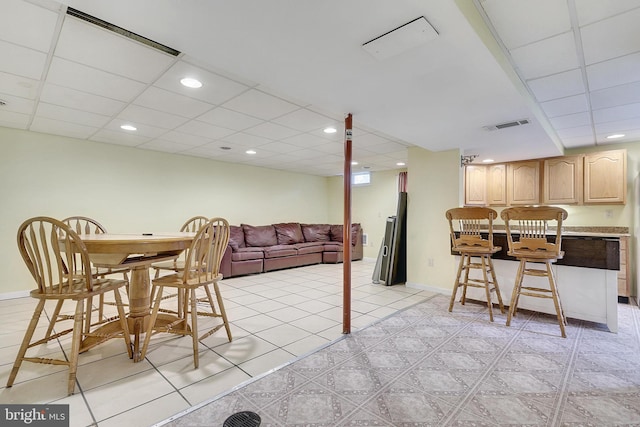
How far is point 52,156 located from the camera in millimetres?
4363

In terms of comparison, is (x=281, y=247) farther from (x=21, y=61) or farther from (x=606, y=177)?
(x=606, y=177)

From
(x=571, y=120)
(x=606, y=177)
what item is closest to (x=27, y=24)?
(x=571, y=120)

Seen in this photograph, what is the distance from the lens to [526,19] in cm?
186

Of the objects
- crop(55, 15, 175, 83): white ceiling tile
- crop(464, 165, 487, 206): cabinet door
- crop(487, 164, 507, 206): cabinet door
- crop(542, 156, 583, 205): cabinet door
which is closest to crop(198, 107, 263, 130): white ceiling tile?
crop(55, 15, 175, 83): white ceiling tile

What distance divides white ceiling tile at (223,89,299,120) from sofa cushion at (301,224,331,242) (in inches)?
166

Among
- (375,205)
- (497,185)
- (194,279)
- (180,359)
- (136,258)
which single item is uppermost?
(497,185)

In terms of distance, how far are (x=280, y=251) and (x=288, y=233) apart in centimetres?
91

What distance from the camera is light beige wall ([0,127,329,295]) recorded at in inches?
161

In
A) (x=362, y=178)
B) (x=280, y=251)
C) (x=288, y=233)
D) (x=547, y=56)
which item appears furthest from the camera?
(x=362, y=178)

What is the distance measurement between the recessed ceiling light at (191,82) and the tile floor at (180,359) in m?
2.33

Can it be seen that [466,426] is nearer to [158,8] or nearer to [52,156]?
[158,8]

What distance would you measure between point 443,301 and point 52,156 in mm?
6017

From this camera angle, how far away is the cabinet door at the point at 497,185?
5.24m

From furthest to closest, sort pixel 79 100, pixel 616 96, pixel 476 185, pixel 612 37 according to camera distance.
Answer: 1. pixel 476 185
2. pixel 79 100
3. pixel 616 96
4. pixel 612 37
